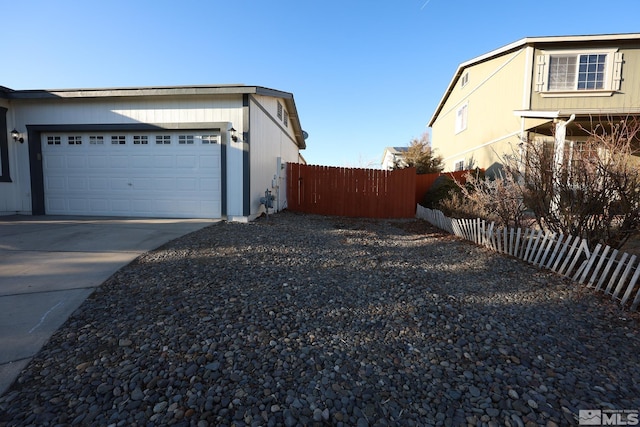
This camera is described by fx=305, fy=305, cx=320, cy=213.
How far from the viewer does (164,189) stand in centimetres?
779

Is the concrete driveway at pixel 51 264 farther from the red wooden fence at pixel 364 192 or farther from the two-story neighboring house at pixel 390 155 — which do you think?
the two-story neighboring house at pixel 390 155

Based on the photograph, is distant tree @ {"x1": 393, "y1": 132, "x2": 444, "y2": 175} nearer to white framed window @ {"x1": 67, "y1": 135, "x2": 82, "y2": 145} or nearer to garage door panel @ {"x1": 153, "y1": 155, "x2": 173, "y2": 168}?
garage door panel @ {"x1": 153, "y1": 155, "x2": 173, "y2": 168}

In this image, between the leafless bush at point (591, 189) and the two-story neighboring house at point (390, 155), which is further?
the two-story neighboring house at point (390, 155)

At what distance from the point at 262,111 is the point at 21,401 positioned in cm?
794

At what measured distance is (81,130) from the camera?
783 centimetres

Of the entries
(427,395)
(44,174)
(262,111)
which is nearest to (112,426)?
(427,395)

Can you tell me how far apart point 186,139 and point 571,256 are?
800 centimetres

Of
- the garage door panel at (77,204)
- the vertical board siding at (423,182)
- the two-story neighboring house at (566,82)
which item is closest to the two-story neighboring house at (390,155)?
the vertical board siding at (423,182)

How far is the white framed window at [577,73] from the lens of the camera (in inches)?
396

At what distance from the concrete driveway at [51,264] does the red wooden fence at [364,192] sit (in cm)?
510

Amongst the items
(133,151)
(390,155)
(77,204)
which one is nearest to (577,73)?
(133,151)

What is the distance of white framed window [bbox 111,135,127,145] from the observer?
782 centimetres

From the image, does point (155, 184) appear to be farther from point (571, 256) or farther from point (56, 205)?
point (571, 256)

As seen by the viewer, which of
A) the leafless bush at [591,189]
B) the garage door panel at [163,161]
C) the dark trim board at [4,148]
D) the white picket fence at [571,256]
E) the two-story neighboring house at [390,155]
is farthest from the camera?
the two-story neighboring house at [390,155]
